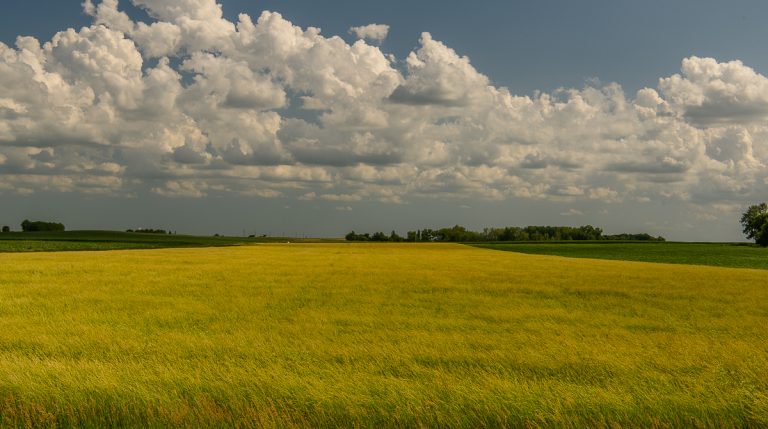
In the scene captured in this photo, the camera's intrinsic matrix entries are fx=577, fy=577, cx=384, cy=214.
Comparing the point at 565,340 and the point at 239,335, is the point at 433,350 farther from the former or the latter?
the point at 239,335

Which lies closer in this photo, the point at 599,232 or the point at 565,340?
the point at 565,340

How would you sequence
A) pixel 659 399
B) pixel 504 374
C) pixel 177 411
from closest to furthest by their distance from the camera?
pixel 177 411, pixel 659 399, pixel 504 374

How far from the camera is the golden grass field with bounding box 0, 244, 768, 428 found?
7766 millimetres

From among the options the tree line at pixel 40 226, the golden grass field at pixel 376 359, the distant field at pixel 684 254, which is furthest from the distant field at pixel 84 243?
the golden grass field at pixel 376 359

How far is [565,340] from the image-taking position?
44.0 feet

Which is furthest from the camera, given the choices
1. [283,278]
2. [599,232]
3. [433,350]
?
[599,232]

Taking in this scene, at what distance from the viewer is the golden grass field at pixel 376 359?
306 inches

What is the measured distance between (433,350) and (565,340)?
3501mm

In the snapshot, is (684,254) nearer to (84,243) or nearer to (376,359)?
(376,359)

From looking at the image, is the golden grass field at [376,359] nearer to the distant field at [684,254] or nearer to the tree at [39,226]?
the distant field at [684,254]

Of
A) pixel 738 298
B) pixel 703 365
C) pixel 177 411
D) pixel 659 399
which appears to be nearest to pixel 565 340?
pixel 703 365

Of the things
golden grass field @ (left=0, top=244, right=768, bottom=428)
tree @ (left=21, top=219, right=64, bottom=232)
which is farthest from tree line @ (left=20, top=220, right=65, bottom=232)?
golden grass field @ (left=0, top=244, right=768, bottom=428)

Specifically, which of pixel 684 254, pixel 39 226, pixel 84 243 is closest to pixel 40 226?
pixel 39 226

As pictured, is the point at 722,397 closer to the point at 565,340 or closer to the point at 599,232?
the point at 565,340
